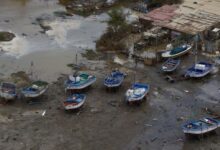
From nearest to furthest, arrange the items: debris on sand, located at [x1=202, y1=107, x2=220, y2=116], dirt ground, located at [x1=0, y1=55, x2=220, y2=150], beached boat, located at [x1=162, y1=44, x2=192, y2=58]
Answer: dirt ground, located at [x1=0, y1=55, x2=220, y2=150]
debris on sand, located at [x1=202, y1=107, x2=220, y2=116]
beached boat, located at [x1=162, y1=44, x2=192, y2=58]

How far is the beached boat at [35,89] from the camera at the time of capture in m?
29.8

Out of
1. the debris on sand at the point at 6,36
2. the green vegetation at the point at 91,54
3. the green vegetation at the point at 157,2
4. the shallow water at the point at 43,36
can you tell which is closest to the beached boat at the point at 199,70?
the green vegetation at the point at 91,54

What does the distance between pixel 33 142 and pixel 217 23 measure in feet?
67.2

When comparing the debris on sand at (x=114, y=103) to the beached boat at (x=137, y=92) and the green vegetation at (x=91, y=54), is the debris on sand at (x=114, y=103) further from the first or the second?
the green vegetation at (x=91, y=54)

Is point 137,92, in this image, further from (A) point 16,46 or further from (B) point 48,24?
(B) point 48,24

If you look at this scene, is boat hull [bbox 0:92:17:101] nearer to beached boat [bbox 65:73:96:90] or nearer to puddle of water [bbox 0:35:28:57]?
beached boat [bbox 65:73:96:90]

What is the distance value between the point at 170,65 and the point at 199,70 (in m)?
2.04

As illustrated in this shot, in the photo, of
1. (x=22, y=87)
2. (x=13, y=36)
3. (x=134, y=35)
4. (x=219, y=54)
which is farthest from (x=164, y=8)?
(x=22, y=87)

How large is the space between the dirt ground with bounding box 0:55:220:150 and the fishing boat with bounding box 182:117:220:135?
52 centimetres

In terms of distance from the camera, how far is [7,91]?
98.2 feet

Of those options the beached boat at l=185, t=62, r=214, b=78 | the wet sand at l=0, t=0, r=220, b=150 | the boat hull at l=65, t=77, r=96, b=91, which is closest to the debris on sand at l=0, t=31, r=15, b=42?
the wet sand at l=0, t=0, r=220, b=150

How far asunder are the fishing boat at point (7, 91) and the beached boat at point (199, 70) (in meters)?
11.3

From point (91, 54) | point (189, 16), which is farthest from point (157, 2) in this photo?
point (91, 54)

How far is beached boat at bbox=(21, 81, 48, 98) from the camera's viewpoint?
29750 millimetres
